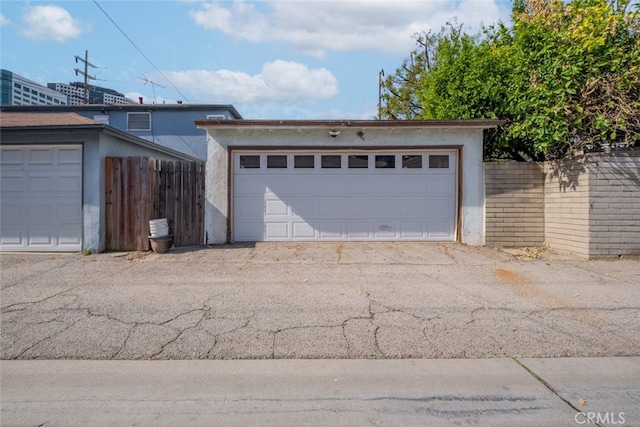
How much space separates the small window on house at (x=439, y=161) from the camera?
10227mm

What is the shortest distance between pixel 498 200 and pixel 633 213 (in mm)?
2718

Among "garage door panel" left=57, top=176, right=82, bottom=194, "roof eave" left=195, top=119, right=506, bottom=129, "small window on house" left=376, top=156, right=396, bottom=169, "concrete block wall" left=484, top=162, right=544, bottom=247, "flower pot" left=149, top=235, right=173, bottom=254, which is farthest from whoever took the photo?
"small window on house" left=376, top=156, right=396, bottom=169

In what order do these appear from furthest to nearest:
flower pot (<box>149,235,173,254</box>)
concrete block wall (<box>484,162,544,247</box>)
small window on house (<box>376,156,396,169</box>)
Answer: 1. small window on house (<box>376,156,396,169</box>)
2. concrete block wall (<box>484,162,544,247</box>)
3. flower pot (<box>149,235,173,254</box>)

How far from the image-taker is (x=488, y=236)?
9867mm

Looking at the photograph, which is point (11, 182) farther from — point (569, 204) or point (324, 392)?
point (569, 204)

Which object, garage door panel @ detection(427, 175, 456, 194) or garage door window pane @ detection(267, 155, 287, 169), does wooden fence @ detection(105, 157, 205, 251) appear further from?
garage door panel @ detection(427, 175, 456, 194)

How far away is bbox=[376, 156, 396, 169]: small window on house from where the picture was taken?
1028cm

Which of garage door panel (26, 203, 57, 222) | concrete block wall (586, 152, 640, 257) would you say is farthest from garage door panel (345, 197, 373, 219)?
garage door panel (26, 203, 57, 222)

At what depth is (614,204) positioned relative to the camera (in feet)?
27.8

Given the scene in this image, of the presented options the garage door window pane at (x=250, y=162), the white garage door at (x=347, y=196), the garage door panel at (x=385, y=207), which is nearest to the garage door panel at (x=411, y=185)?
the white garage door at (x=347, y=196)

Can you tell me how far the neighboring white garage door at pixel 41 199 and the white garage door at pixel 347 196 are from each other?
154 inches

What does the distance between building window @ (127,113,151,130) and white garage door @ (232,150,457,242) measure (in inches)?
523

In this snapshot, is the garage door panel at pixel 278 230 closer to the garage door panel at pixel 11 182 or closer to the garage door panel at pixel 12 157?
the garage door panel at pixel 11 182

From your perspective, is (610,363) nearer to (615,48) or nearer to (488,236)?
(488,236)
